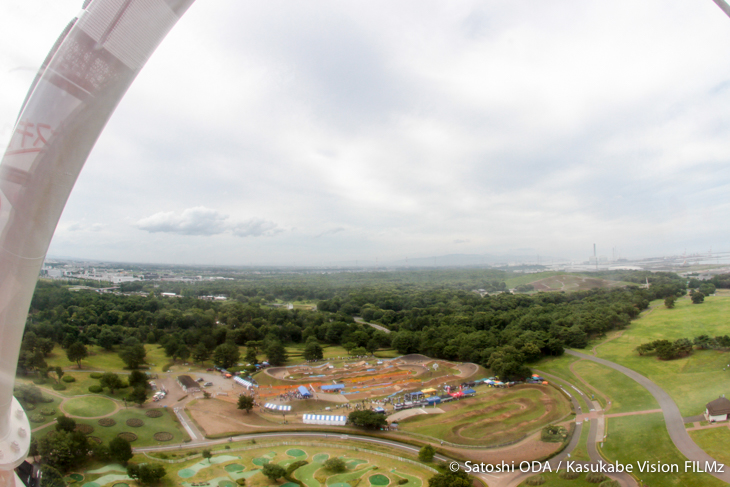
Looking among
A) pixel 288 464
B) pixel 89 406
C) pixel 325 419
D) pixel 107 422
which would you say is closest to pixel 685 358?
pixel 325 419

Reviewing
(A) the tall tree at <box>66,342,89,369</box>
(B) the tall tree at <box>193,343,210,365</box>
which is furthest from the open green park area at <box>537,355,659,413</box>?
(A) the tall tree at <box>66,342,89,369</box>

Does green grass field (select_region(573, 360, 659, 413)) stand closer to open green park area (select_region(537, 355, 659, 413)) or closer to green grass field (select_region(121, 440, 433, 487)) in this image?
open green park area (select_region(537, 355, 659, 413))

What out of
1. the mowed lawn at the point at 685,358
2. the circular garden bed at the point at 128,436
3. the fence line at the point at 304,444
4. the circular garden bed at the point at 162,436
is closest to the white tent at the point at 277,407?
the fence line at the point at 304,444

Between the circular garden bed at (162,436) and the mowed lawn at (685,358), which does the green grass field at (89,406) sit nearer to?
the circular garden bed at (162,436)

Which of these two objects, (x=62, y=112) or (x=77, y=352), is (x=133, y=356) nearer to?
(x=77, y=352)

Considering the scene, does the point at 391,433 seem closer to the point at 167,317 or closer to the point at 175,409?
the point at 175,409

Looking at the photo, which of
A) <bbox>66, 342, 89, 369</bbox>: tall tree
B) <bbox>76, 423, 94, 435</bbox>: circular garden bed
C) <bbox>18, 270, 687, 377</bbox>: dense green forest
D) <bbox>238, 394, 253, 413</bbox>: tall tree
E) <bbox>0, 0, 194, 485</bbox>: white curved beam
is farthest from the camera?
<bbox>18, 270, 687, 377</bbox>: dense green forest

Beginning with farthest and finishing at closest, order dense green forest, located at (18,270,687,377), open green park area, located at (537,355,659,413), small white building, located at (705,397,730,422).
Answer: dense green forest, located at (18,270,687,377), open green park area, located at (537,355,659,413), small white building, located at (705,397,730,422)
